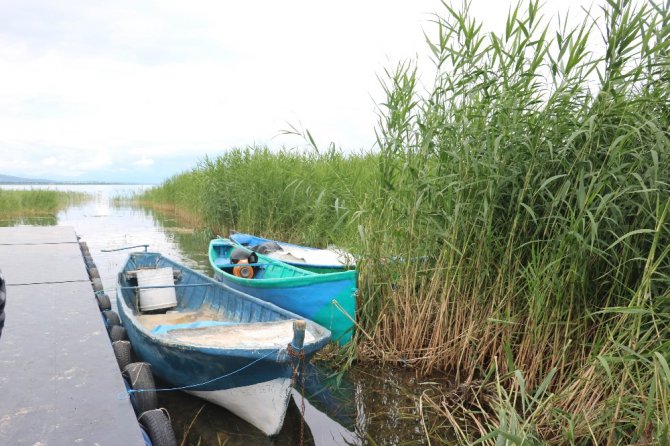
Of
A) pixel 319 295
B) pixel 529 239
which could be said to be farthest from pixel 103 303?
pixel 529 239

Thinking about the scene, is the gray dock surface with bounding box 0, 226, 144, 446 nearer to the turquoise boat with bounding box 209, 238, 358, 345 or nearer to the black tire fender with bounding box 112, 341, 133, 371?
the black tire fender with bounding box 112, 341, 133, 371

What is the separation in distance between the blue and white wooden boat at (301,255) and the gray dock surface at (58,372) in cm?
297

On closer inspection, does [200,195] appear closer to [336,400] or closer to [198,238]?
[198,238]

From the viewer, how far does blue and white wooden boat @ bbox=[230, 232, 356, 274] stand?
6471mm

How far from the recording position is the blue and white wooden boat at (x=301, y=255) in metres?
6.47

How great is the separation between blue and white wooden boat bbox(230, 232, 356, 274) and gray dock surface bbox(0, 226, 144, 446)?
9.75 ft

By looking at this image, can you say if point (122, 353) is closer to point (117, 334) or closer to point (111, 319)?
point (117, 334)

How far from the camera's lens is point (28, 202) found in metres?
20.4

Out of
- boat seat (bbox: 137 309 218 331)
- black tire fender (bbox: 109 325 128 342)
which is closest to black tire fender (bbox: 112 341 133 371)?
black tire fender (bbox: 109 325 128 342)

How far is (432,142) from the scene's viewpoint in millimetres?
4457

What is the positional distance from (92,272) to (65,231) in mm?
2029

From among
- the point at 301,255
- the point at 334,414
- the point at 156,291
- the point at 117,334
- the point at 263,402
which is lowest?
the point at 334,414

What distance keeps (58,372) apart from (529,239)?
372 centimetres

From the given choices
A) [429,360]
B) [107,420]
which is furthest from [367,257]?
[107,420]
